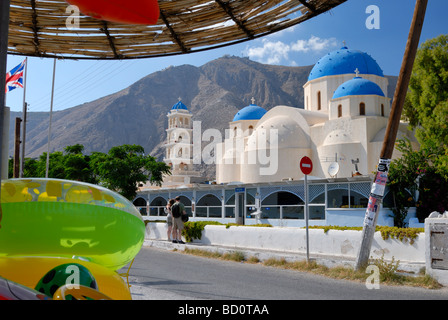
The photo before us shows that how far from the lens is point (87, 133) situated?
162 meters

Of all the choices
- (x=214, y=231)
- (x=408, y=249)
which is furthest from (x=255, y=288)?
(x=214, y=231)

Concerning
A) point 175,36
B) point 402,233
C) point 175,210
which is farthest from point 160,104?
point 175,36

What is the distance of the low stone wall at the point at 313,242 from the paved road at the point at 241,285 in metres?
2.22

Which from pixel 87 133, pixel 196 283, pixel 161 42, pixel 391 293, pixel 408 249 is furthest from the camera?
pixel 87 133

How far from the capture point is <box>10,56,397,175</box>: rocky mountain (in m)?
158

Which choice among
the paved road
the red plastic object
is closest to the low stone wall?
the paved road

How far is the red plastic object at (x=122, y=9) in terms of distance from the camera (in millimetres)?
2465

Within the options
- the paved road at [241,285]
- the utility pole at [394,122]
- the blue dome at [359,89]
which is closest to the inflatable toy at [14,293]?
the paved road at [241,285]

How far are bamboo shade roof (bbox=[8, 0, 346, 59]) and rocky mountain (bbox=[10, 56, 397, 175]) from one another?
468 feet

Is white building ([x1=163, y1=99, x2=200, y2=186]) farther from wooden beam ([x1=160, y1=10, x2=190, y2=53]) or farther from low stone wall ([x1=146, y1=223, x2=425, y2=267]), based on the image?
wooden beam ([x1=160, y1=10, x2=190, y2=53])

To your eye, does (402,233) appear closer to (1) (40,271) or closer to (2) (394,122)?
(2) (394,122)

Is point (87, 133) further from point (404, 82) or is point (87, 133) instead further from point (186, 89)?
point (404, 82)

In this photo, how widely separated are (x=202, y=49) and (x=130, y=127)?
167m

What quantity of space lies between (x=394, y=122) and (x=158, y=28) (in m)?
6.81
